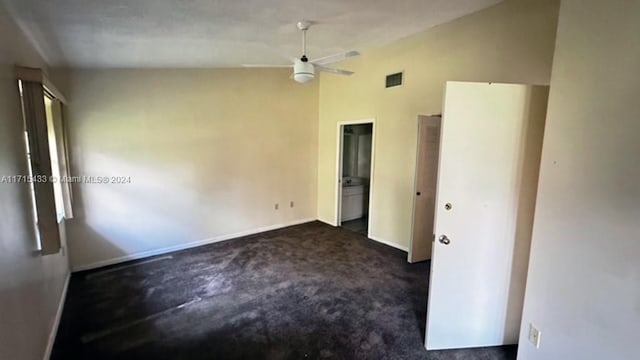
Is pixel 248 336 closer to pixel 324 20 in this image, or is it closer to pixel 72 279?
pixel 72 279

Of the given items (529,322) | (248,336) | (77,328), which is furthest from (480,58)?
(77,328)

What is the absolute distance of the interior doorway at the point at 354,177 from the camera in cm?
563

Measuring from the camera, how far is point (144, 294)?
10.5 ft

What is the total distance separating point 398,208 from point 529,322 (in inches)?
102

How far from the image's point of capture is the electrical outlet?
190 centimetres

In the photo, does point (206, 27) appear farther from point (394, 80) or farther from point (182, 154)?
point (394, 80)

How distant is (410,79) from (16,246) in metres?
4.30

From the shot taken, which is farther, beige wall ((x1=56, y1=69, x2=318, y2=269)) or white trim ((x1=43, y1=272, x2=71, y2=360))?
beige wall ((x1=56, y1=69, x2=318, y2=269))

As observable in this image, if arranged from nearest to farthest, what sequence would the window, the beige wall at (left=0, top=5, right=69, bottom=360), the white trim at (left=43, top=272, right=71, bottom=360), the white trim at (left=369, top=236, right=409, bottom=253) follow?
the beige wall at (left=0, top=5, right=69, bottom=360), the window, the white trim at (left=43, top=272, right=71, bottom=360), the white trim at (left=369, top=236, right=409, bottom=253)

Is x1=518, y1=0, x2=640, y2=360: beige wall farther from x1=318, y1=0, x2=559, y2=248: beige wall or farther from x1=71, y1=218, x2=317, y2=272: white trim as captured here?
x1=71, y1=218, x2=317, y2=272: white trim

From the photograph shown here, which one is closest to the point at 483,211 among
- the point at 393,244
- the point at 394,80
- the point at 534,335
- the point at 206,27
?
the point at 534,335

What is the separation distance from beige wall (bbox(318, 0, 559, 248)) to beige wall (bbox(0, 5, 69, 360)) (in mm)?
3990

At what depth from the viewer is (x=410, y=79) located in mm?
4164

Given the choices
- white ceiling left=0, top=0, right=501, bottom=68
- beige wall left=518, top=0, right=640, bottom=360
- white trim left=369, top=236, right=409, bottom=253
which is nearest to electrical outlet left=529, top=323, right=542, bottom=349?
beige wall left=518, top=0, right=640, bottom=360
